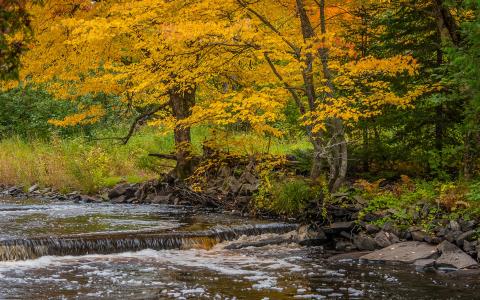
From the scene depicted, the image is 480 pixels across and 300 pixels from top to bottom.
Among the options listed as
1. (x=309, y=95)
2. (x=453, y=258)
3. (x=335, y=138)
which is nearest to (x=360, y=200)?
(x=335, y=138)

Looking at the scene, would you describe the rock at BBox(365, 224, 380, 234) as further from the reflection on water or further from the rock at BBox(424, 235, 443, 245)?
the reflection on water

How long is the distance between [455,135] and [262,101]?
4613 mm

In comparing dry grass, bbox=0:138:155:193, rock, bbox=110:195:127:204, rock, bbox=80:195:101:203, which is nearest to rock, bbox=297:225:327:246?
rock, bbox=110:195:127:204

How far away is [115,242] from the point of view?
10.7 metres

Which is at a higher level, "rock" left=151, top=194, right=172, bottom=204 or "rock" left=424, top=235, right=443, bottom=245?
"rock" left=151, top=194, right=172, bottom=204

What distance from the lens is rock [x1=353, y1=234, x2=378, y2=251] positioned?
1051cm

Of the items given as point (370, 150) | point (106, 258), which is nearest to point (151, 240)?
point (106, 258)

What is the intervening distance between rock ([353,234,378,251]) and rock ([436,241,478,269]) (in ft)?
4.06

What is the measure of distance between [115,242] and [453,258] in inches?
221

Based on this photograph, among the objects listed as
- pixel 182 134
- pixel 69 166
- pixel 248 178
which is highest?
pixel 182 134

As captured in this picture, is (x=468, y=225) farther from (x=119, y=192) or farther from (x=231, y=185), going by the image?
(x=119, y=192)

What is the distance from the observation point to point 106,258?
1012cm

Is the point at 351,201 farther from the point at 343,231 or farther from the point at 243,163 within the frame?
the point at 243,163

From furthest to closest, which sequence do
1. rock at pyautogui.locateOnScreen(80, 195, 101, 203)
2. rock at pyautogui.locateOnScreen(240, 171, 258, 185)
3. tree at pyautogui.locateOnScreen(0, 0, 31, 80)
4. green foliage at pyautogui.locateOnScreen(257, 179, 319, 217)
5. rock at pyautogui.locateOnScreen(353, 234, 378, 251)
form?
rock at pyautogui.locateOnScreen(80, 195, 101, 203), rock at pyautogui.locateOnScreen(240, 171, 258, 185), green foliage at pyautogui.locateOnScreen(257, 179, 319, 217), rock at pyautogui.locateOnScreen(353, 234, 378, 251), tree at pyautogui.locateOnScreen(0, 0, 31, 80)
